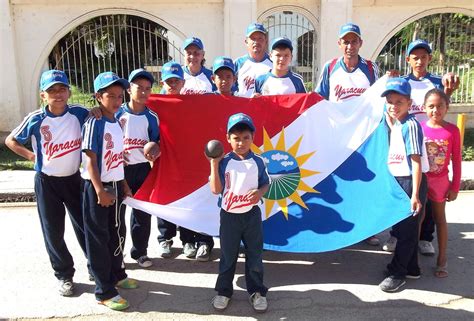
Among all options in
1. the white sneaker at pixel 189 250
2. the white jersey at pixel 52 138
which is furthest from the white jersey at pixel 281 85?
the white jersey at pixel 52 138

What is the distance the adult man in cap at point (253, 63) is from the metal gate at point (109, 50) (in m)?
5.34

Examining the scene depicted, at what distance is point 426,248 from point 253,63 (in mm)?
2689

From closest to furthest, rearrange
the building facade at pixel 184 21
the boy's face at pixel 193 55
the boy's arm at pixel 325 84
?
the boy's arm at pixel 325 84
the boy's face at pixel 193 55
the building facade at pixel 184 21

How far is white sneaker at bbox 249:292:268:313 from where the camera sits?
358 centimetres

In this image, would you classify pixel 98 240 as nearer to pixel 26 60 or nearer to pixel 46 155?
pixel 46 155

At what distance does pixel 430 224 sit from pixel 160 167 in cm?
273

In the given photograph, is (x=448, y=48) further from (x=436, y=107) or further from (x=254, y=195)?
(x=254, y=195)

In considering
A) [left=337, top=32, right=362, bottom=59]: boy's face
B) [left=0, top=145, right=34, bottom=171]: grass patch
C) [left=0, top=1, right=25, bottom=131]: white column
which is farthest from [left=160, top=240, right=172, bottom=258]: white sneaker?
[left=0, top=1, right=25, bottom=131]: white column

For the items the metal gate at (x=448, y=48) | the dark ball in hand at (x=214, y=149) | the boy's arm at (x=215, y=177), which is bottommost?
the boy's arm at (x=215, y=177)

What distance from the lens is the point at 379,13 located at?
1005cm

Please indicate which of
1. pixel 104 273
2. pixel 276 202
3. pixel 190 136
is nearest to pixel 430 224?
pixel 276 202

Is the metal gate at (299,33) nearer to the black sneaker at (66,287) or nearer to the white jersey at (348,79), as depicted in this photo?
the white jersey at (348,79)

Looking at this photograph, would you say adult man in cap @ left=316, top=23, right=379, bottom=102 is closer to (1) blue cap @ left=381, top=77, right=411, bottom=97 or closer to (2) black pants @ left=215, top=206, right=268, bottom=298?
(1) blue cap @ left=381, top=77, right=411, bottom=97

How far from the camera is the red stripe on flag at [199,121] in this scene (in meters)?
4.42
